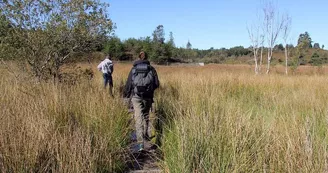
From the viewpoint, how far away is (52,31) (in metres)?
7.95

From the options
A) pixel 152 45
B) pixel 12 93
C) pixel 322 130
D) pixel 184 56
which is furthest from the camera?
pixel 184 56

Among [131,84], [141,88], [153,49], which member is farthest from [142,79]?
[153,49]

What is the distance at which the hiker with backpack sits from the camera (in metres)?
5.41

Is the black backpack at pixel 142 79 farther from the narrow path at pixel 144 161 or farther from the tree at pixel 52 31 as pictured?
the tree at pixel 52 31

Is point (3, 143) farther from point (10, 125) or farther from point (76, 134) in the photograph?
point (76, 134)

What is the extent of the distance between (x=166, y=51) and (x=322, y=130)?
6770cm

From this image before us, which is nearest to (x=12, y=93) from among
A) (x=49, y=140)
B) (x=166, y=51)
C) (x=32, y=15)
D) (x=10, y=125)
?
(x=10, y=125)

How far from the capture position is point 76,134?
3445mm

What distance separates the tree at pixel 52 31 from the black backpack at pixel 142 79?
355 centimetres

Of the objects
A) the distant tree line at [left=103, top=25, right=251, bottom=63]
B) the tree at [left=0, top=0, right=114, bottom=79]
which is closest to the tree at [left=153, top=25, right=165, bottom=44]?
the distant tree line at [left=103, top=25, right=251, bottom=63]

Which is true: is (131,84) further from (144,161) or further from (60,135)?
(60,135)

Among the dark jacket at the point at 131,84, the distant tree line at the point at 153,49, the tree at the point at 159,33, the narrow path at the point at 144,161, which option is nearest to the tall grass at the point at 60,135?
the narrow path at the point at 144,161

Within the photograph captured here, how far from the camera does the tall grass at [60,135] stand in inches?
123

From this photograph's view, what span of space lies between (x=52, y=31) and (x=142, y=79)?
12.9 feet
